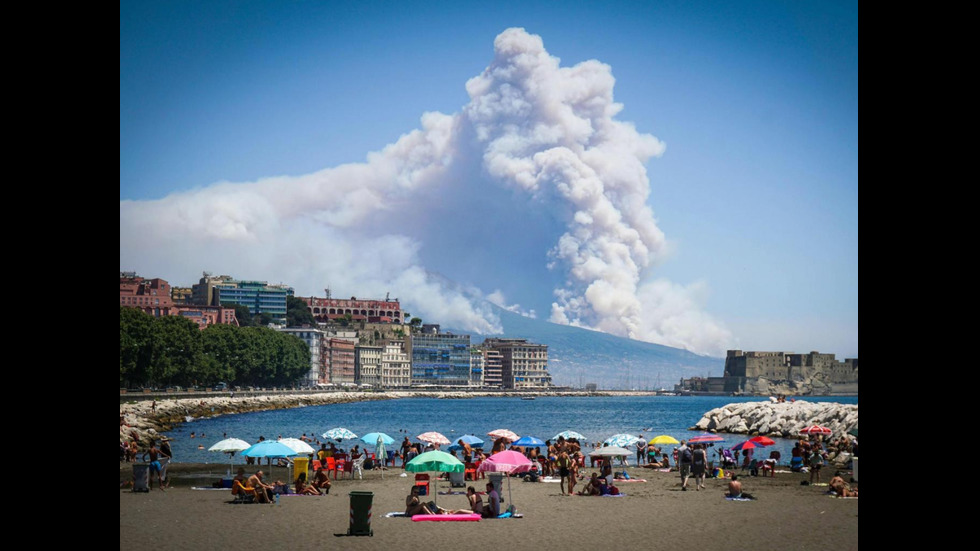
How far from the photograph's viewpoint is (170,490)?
2767 cm

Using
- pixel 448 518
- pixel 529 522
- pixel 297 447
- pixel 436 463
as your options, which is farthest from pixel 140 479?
pixel 529 522

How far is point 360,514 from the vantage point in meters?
19.5

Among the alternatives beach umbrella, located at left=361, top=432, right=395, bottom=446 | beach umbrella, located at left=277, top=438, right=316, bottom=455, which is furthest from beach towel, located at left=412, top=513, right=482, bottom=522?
beach umbrella, located at left=361, top=432, right=395, bottom=446

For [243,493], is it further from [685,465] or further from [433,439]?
[433,439]

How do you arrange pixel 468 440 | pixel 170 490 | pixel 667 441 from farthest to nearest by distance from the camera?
pixel 468 440 → pixel 667 441 → pixel 170 490

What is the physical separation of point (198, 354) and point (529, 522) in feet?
384

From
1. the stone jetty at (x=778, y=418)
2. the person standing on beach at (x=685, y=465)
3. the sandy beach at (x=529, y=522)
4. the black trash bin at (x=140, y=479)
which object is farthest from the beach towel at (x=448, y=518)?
the stone jetty at (x=778, y=418)

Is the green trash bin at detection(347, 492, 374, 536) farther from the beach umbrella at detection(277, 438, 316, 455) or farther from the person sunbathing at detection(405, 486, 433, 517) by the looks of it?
the beach umbrella at detection(277, 438, 316, 455)

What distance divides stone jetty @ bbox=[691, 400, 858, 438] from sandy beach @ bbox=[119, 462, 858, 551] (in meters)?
31.7

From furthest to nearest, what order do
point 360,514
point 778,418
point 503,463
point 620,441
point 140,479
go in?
point 778,418 → point 620,441 → point 140,479 → point 503,463 → point 360,514
